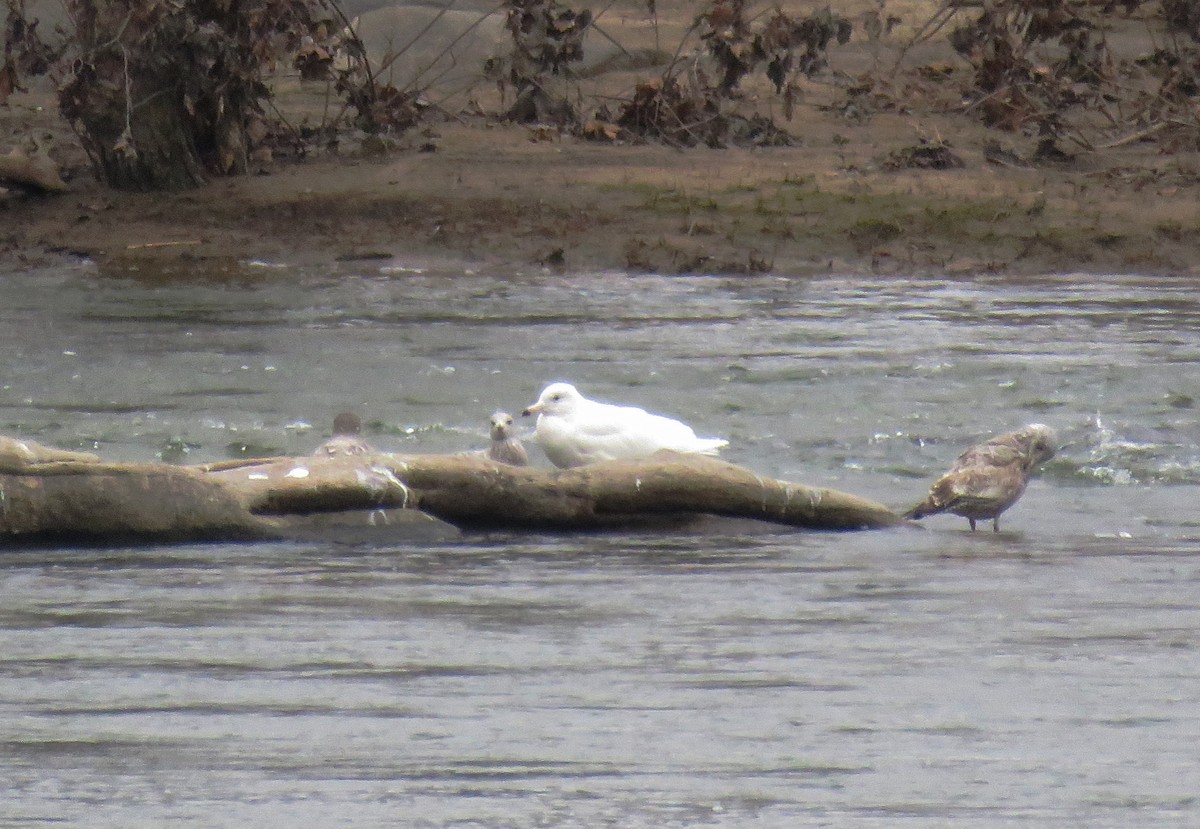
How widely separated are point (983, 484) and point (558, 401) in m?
A: 1.66

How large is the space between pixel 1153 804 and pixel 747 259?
39.9 feet

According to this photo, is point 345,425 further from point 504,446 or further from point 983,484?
point 983,484

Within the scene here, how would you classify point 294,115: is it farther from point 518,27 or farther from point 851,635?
point 851,635

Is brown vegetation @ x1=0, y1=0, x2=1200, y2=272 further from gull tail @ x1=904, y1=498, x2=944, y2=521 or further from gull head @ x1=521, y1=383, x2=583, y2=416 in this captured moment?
gull tail @ x1=904, y1=498, x2=944, y2=521

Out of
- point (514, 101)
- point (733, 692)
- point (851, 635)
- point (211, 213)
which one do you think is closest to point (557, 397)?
point (851, 635)

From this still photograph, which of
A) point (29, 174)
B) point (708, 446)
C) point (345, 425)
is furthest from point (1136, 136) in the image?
point (345, 425)

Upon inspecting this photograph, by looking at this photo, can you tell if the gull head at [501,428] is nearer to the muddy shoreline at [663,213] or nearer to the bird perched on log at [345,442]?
the bird perched on log at [345,442]

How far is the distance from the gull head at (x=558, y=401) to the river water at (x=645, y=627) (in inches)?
39.0

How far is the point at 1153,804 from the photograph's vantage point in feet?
16.6

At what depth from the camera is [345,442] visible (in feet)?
28.9

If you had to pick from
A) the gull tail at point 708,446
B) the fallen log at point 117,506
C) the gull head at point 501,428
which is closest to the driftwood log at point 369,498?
the fallen log at point 117,506

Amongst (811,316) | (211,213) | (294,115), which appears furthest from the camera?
(294,115)

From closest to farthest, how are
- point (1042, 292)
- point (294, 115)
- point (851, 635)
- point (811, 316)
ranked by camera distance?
point (851, 635) → point (811, 316) → point (1042, 292) → point (294, 115)

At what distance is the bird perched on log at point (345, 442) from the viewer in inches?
342
